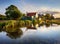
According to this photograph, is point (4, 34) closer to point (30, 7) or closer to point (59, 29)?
point (30, 7)

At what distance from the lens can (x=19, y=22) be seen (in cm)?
225

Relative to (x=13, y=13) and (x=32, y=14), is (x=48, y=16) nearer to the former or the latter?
(x=32, y=14)

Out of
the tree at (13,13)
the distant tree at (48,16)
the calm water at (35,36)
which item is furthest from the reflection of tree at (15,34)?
the distant tree at (48,16)

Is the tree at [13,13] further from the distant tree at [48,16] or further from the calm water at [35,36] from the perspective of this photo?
the distant tree at [48,16]

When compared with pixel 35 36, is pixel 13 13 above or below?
above

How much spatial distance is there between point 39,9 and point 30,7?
0.14 metres

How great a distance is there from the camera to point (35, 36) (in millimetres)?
2197

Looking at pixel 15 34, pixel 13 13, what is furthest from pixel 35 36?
pixel 13 13

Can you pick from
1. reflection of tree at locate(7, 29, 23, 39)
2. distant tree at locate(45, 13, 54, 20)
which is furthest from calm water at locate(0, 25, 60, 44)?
distant tree at locate(45, 13, 54, 20)

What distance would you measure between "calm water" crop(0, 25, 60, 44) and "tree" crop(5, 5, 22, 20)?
0.70 ft

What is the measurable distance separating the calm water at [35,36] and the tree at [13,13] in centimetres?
21

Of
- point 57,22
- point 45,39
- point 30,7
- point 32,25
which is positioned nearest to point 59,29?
point 57,22

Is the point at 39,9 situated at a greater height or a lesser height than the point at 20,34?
greater

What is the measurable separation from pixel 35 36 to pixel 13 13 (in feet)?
1.59
